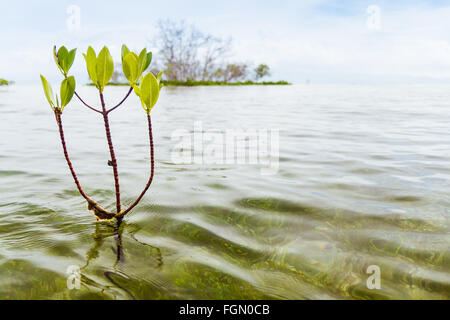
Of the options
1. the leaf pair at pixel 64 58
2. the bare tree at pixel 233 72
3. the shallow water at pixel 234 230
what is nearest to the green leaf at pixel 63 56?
the leaf pair at pixel 64 58

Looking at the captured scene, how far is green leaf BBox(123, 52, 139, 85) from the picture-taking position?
132cm

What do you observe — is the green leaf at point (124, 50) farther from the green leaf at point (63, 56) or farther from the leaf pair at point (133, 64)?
the green leaf at point (63, 56)

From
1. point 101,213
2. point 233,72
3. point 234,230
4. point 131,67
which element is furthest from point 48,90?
point 233,72

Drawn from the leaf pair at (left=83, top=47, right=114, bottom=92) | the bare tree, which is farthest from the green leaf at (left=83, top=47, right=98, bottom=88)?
the bare tree

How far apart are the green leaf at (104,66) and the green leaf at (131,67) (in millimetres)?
58

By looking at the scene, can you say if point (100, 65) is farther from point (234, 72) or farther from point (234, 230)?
point (234, 72)

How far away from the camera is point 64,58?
1344 millimetres

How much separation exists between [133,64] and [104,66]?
0.38ft

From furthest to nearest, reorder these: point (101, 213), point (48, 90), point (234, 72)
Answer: point (234, 72) < point (101, 213) < point (48, 90)

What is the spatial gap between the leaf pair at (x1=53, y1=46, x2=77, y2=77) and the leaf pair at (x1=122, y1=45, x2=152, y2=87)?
0.70ft

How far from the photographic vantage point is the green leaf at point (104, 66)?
1.30 metres

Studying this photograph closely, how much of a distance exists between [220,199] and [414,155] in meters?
2.48

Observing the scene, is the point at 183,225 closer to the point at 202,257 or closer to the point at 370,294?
the point at 202,257
